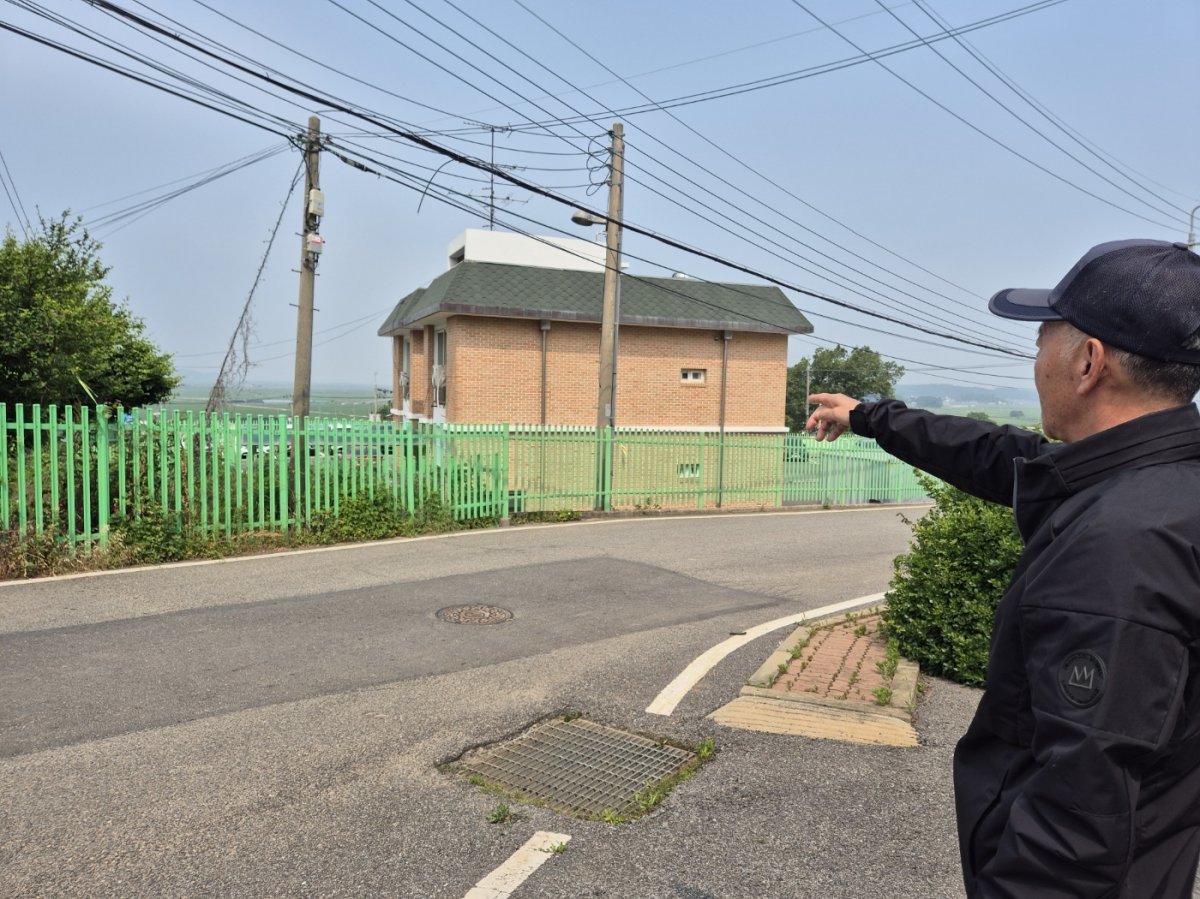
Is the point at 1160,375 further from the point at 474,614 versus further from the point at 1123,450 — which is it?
the point at 474,614

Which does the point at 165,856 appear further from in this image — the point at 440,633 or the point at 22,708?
the point at 440,633

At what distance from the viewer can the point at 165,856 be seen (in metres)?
3.51

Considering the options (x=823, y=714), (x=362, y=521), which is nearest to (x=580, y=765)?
(x=823, y=714)

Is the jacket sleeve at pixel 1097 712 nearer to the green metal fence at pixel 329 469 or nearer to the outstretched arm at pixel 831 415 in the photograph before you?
the outstretched arm at pixel 831 415

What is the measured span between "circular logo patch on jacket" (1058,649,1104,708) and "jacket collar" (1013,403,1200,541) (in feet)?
1.26

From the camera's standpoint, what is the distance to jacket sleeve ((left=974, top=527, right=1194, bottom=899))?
138cm

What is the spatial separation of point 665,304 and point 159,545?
708 inches

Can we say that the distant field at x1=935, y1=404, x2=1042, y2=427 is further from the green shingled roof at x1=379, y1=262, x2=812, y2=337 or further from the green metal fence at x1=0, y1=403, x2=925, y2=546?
the green shingled roof at x1=379, y1=262, x2=812, y2=337

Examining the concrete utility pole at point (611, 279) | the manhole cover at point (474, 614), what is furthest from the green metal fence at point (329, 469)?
the manhole cover at point (474, 614)

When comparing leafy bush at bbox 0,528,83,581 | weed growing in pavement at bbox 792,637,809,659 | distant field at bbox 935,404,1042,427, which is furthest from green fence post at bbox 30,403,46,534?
distant field at bbox 935,404,1042,427

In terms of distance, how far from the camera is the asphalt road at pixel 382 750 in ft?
11.3

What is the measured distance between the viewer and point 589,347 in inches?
984

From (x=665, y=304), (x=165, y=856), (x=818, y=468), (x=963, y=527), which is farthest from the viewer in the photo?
(x=665, y=304)

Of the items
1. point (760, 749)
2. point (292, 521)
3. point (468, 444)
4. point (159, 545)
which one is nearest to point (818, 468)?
point (468, 444)
